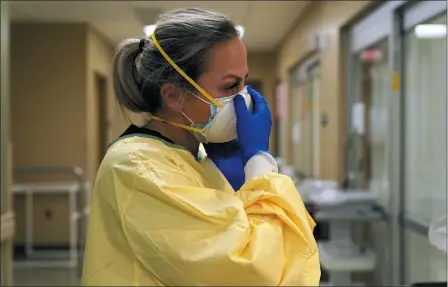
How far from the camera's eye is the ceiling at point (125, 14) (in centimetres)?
407

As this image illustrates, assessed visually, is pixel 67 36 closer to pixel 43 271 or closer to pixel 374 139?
pixel 43 271

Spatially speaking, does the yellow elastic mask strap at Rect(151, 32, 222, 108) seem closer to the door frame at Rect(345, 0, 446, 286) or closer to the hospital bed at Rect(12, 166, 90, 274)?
the door frame at Rect(345, 0, 446, 286)

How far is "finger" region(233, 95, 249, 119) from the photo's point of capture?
122cm

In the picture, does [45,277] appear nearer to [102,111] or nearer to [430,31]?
[102,111]

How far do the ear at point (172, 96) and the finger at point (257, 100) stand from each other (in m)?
0.16

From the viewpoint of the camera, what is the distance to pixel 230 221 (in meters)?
1.01

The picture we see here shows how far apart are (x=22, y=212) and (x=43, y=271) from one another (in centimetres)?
113

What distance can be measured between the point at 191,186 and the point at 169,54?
0.29 m

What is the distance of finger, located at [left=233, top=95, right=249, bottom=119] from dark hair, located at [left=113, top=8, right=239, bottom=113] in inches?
4.0

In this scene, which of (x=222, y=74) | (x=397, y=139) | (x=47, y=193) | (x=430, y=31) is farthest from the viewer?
(x=47, y=193)

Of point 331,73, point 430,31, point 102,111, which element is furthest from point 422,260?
point 102,111

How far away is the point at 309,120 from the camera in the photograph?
633 cm

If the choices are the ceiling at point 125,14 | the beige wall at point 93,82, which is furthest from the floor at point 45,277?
the ceiling at point 125,14

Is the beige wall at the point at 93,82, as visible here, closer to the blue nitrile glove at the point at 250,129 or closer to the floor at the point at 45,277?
the floor at the point at 45,277
